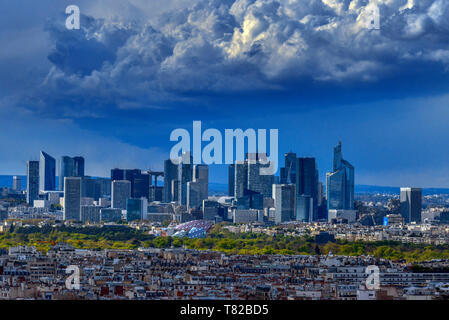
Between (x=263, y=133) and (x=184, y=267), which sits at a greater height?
(x=263, y=133)

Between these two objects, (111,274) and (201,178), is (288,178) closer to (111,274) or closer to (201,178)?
(201,178)

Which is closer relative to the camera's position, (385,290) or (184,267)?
(385,290)

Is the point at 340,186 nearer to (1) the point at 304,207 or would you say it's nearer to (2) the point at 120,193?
(1) the point at 304,207

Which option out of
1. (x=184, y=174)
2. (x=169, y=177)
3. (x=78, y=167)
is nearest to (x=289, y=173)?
(x=184, y=174)

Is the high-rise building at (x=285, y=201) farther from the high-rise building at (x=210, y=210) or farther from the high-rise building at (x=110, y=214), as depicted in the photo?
the high-rise building at (x=110, y=214)

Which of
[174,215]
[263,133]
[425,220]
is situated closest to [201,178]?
[174,215]

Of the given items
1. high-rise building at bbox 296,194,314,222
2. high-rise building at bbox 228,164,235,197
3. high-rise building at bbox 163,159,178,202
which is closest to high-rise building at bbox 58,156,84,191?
high-rise building at bbox 163,159,178,202

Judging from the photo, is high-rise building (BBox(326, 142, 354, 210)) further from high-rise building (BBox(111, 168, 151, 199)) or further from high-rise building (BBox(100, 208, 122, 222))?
high-rise building (BBox(100, 208, 122, 222))
